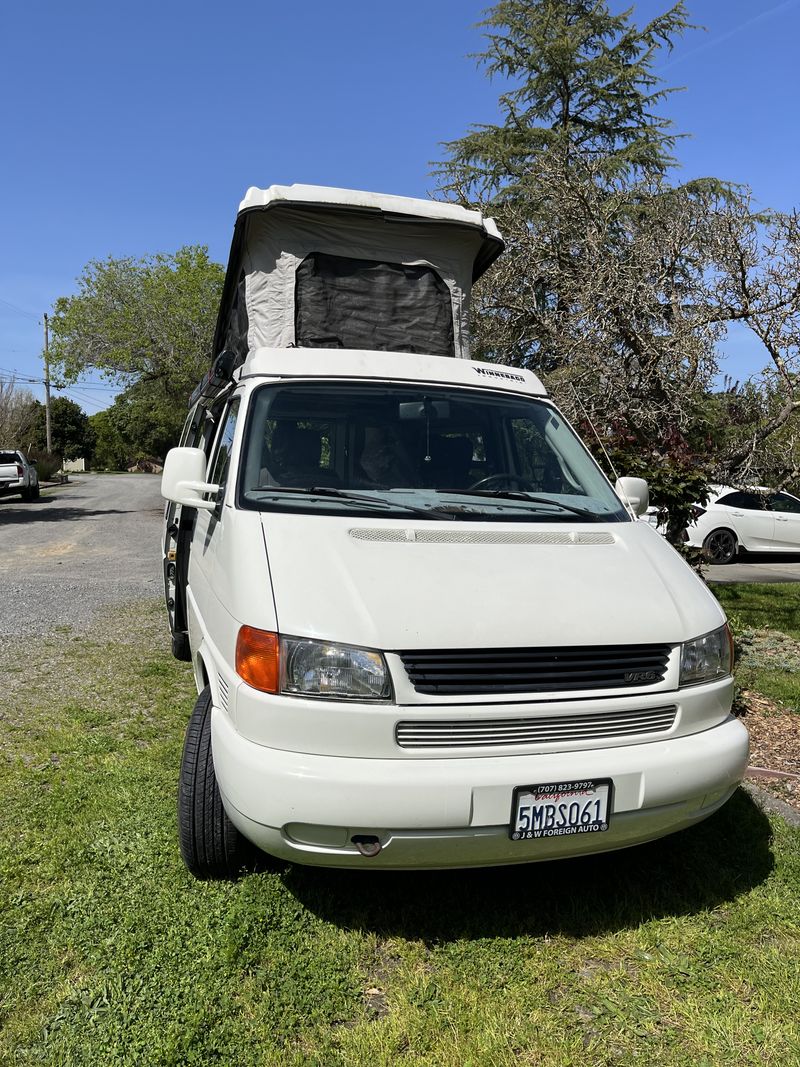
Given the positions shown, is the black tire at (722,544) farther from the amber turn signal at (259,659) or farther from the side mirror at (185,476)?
the amber turn signal at (259,659)

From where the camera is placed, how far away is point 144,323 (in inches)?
914

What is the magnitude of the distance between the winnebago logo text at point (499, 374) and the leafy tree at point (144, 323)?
20049mm

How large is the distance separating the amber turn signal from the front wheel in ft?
44.3

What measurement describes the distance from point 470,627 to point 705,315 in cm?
565

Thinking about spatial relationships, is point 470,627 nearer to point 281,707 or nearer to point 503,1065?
point 281,707

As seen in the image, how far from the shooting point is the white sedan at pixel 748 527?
14797mm

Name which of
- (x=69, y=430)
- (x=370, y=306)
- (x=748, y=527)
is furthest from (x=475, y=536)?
(x=69, y=430)

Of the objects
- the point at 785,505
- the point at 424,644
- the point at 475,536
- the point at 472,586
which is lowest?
the point at 785,505

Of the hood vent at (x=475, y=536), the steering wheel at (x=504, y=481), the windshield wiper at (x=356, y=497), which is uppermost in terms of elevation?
the steering wheel at (x=504, y=481)

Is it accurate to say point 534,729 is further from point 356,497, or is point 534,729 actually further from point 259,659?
point 356,497

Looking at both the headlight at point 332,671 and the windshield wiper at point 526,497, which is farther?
the windshield wiper at point 526,497

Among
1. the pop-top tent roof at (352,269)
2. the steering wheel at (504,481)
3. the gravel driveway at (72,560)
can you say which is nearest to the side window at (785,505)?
the gravel driveway at (72,560)

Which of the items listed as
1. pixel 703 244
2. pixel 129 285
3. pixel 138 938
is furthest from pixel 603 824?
pixel 129 285

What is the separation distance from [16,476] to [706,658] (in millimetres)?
27650
